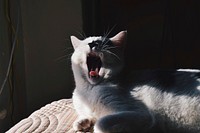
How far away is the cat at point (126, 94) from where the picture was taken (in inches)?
30.9

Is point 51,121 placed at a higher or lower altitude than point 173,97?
lower

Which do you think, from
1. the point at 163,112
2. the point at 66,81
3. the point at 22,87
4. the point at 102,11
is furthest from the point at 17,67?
the point at 163,112

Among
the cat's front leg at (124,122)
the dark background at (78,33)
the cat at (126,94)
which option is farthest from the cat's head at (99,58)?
the dark background at (78,33)

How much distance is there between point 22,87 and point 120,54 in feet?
2.46

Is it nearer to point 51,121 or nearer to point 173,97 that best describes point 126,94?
point 173,97

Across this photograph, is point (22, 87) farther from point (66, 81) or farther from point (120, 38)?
point (120, 38)

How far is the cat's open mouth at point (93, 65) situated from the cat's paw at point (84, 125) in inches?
4.4

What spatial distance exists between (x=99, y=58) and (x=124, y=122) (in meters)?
0.15

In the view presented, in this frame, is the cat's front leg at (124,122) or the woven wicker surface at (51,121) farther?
the woven wicker surface at (51,121)

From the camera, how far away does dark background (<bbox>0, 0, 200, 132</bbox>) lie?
1385mm

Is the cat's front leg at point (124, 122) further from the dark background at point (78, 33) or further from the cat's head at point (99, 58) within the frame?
the dark background at point (78, 33)

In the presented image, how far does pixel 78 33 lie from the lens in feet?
4.73

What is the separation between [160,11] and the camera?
1.39 meters

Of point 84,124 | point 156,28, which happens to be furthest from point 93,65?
point 156,28
